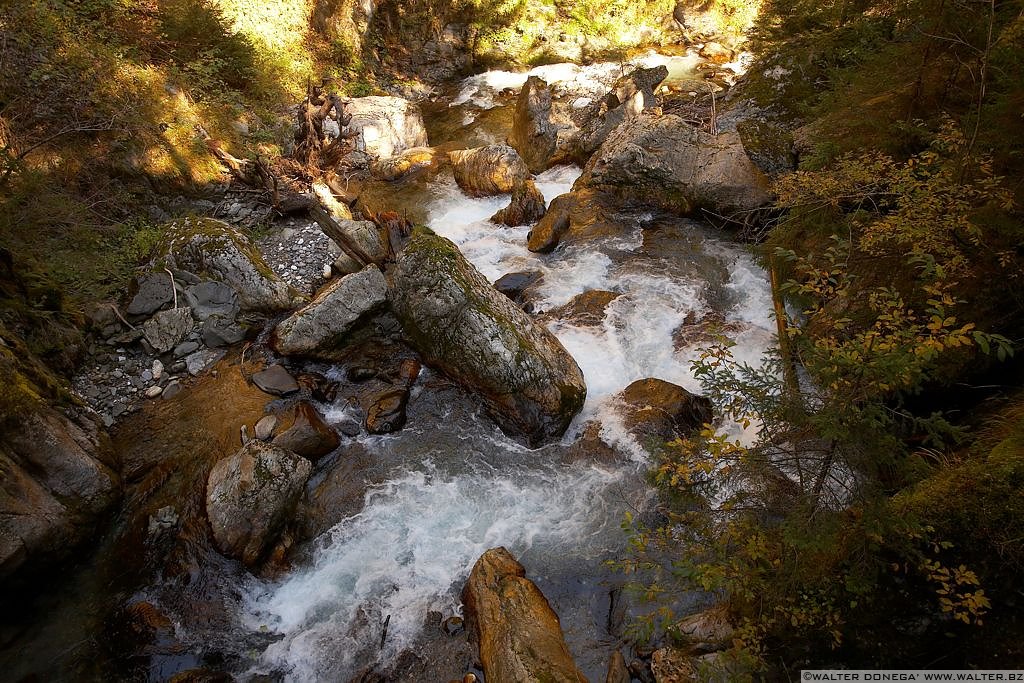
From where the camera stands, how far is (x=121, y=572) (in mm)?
5949

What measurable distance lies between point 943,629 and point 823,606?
0.68 m

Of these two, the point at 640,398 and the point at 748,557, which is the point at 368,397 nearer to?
the point at 640,398

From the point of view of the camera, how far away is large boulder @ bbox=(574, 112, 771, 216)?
1112 cm

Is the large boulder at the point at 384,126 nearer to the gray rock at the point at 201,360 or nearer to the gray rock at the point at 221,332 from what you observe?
the gray rock at the point at 221,332

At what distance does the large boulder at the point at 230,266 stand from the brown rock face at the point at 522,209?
17.8 feet

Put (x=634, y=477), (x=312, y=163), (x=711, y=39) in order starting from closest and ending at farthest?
(x=634, y=477)
(x=312, y=163)
(x=711, y=39)

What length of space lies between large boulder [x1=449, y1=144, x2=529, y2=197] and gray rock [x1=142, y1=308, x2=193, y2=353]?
7.74 meters

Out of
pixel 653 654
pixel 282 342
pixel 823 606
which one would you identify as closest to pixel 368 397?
pixel 282 342

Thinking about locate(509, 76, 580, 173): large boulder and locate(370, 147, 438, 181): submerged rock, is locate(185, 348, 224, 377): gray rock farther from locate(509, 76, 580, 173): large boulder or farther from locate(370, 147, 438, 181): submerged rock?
locate(509, 76, 580, 173): large boulder

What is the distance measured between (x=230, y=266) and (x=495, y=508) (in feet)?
21.3

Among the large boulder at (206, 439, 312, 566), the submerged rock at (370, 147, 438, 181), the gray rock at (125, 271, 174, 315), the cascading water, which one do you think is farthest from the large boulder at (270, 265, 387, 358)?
the submerged rock at (370, 147, 438, 181)

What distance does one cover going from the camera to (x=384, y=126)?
1533 cm

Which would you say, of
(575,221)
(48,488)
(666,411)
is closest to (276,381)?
(48,488)

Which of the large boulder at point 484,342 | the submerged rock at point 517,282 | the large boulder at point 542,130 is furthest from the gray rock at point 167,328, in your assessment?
the large boulder at point 542,130
